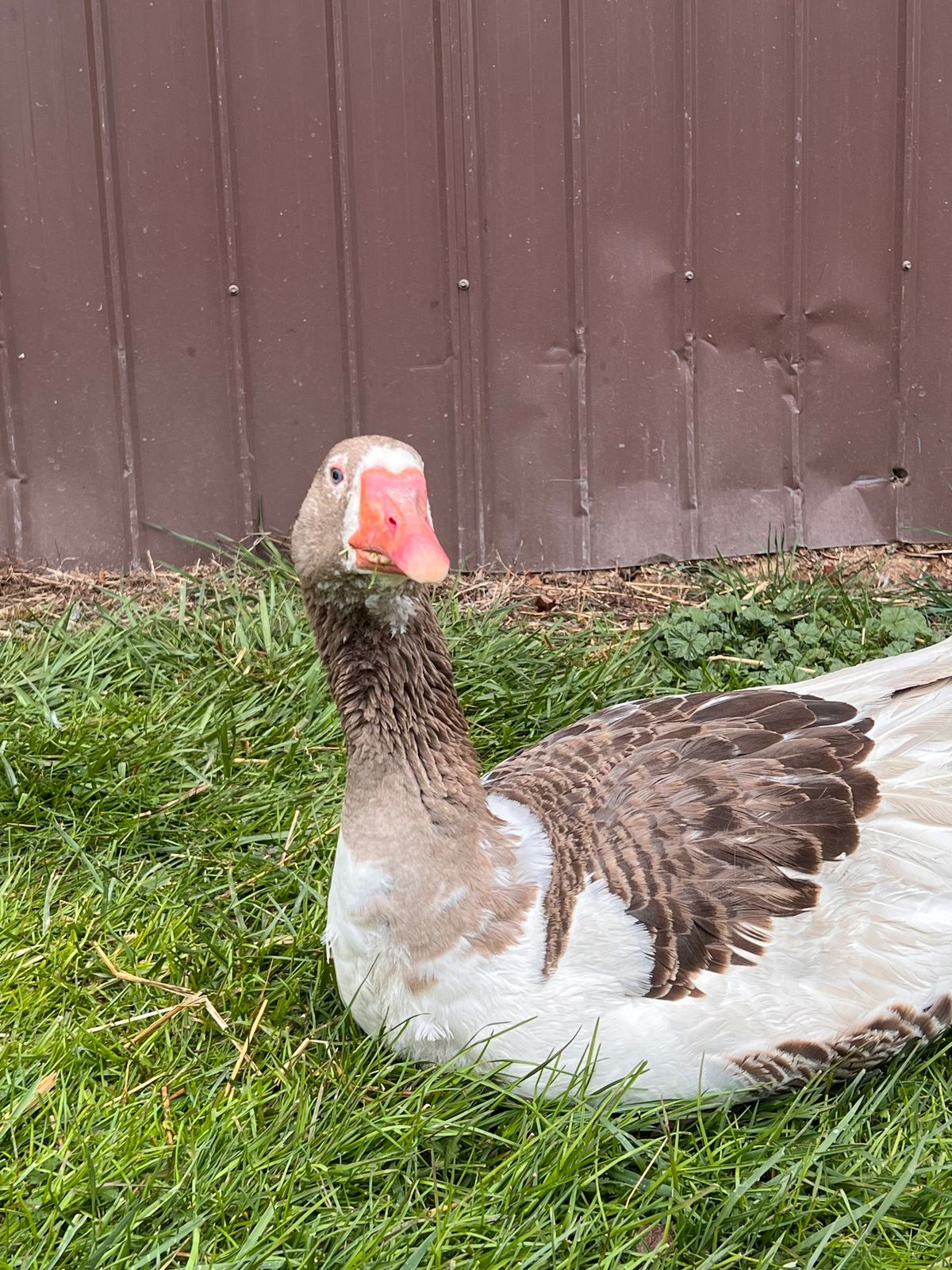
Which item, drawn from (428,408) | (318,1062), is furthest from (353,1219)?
(428,408)

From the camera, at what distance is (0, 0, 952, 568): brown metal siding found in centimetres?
439

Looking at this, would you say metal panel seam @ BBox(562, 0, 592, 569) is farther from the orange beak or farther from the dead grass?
the orange beak

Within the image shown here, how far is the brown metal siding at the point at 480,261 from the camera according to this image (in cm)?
439

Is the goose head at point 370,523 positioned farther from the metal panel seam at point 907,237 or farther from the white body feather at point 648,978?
the metal panel seam at point 907,237

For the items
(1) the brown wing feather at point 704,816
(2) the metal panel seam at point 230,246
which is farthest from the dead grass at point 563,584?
(1) the brown wing feather at point 704,816

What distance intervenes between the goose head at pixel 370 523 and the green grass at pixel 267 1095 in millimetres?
962

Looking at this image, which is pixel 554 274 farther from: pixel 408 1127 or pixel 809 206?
pixel 408 1127

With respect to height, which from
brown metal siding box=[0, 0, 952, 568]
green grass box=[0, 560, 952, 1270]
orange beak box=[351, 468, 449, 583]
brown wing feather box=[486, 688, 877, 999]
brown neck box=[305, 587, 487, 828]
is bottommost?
green grass box=[0, 560, 952, 1270]

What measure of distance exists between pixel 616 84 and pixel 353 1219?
12.6 feet

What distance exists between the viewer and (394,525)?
2.16 metres

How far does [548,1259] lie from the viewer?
82.2 inches

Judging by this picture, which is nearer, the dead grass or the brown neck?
the brown neck

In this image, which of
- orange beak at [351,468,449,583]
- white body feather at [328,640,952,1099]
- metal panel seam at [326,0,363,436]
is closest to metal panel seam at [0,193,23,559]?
metal panel seam at [326,0,363,436]

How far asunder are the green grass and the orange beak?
39.6 inches
